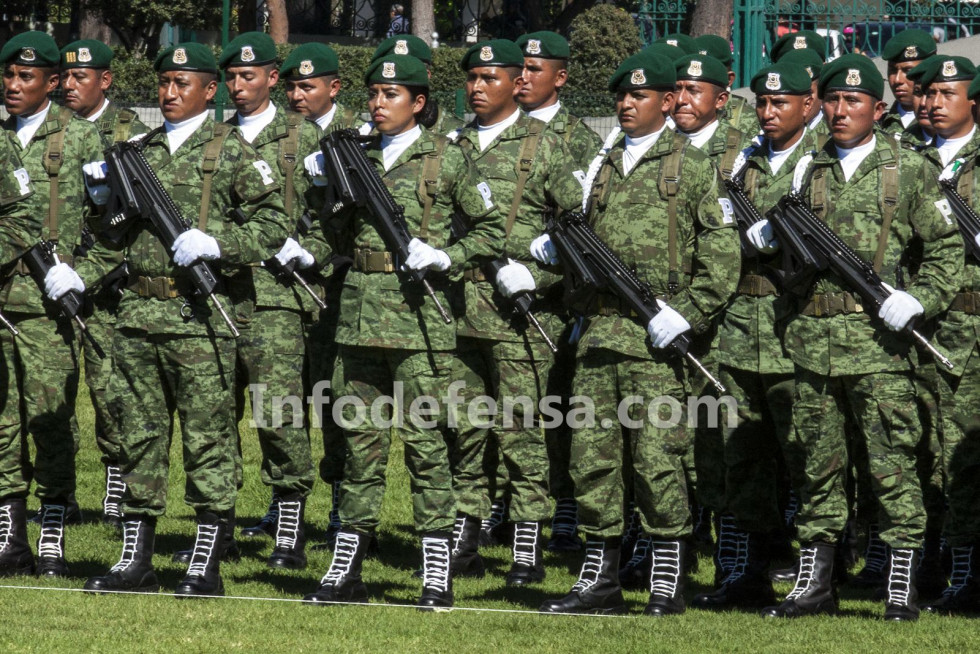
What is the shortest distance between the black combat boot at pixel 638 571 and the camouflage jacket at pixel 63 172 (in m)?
3.29

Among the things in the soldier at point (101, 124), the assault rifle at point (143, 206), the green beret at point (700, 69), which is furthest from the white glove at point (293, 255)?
the green beret at point (700, 69)

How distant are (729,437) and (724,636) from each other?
1254 mm

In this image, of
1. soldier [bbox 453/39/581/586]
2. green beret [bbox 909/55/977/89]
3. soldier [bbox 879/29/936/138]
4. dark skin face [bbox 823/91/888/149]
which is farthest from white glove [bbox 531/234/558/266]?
soldier [bbox 879/29/936/138]

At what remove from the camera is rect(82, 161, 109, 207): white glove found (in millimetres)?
7934

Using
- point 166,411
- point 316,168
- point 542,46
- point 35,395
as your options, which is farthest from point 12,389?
point 542,46

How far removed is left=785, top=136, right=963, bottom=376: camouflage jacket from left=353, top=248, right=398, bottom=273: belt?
191 centimetres

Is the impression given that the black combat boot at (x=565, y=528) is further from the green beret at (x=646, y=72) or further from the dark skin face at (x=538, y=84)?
the green beret at (x=646, y=72)

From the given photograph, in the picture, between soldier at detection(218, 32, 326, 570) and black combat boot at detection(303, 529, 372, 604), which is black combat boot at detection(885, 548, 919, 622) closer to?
black combat boot at detection(303, 529, 372, 604)

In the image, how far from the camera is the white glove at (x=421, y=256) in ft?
24.8

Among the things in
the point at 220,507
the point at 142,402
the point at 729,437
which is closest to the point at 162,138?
the point at 142,402

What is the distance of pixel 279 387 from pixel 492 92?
1.98m

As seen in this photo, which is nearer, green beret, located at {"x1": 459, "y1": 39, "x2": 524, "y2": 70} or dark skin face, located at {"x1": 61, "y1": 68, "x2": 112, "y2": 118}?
green beret, located at {"x1": 459, "y1": 39, "x2": 524, "y2": 70}

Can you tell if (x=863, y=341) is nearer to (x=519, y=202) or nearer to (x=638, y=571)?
(x=638, y=571)

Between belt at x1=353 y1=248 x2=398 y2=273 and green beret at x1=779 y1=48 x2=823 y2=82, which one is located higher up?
green beret at x1=779 y1=48 x2=823 y2=82
